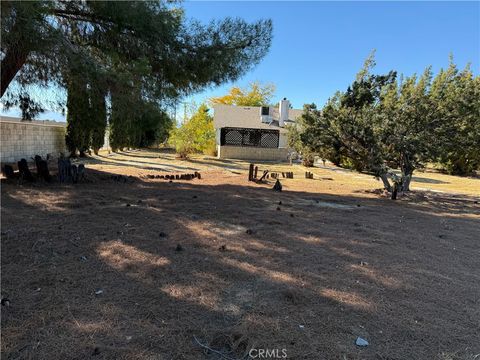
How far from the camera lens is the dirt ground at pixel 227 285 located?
2232 mm

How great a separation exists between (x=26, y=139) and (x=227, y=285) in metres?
14.0

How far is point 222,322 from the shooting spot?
8.06 feet

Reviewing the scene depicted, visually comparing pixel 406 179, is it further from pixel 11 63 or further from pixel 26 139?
pixel 26 139

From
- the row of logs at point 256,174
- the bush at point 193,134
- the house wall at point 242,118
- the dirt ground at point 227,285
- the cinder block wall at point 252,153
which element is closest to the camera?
the dirt ground at point 227,285

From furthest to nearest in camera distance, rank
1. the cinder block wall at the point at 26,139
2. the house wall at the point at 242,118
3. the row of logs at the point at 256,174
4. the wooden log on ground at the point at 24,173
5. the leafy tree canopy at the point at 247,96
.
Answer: the leafy tree canopy at the point at 247,96, the house wall at the point at 242,118, the cinder block wall at the point at 26,139, the row of logs at the point at 256,174, the wooden log on ground at the point at 24,173

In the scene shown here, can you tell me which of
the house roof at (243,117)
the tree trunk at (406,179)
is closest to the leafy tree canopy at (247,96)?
the house roof at (243,117)

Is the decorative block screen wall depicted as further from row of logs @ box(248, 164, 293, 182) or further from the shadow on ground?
the shadow on ground

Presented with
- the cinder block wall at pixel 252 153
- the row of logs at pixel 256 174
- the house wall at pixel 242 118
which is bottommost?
the row of logs at pixel 256 174

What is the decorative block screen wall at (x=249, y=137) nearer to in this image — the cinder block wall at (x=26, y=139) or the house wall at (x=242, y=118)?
the house wall at (x=242, y=118)

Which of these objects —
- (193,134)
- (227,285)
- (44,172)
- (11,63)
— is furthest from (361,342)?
(193,134)

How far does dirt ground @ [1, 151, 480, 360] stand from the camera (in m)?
2.23

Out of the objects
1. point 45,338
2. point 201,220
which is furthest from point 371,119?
point 45,338

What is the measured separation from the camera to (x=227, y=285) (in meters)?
3.05

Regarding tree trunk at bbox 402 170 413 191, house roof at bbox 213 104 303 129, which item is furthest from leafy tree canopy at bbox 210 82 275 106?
tree trunk at bbox 402 170 413 191
